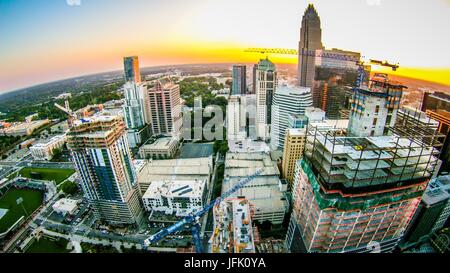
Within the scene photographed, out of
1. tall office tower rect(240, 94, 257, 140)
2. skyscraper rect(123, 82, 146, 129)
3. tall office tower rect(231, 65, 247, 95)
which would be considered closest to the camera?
tall office tower rect(240, 94, 257, 140)

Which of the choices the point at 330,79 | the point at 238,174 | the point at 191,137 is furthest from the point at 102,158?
the point at 330,79

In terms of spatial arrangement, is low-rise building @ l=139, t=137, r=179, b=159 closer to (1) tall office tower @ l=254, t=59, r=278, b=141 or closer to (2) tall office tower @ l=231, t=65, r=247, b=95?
(1) tall office tower @ l=254, t=59, r=278, b=141

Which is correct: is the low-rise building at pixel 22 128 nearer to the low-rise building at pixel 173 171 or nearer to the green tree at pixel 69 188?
the green tree at pixel 69 188

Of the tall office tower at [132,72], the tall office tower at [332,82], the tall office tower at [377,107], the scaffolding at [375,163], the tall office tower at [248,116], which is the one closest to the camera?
the scaffolding at [375,163]

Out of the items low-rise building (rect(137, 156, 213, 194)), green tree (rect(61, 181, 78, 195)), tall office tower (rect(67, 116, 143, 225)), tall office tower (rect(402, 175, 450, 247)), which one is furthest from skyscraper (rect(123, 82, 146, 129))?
tall office tower (rect(402, 175, 450, 247))

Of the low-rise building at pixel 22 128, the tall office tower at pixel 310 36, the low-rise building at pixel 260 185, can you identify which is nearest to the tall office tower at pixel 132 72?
the low-rise building at pixel 22 128

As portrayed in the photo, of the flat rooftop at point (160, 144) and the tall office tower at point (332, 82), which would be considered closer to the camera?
the flat rooftop at point (160, 144)

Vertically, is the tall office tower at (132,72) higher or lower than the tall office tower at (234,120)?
higher
